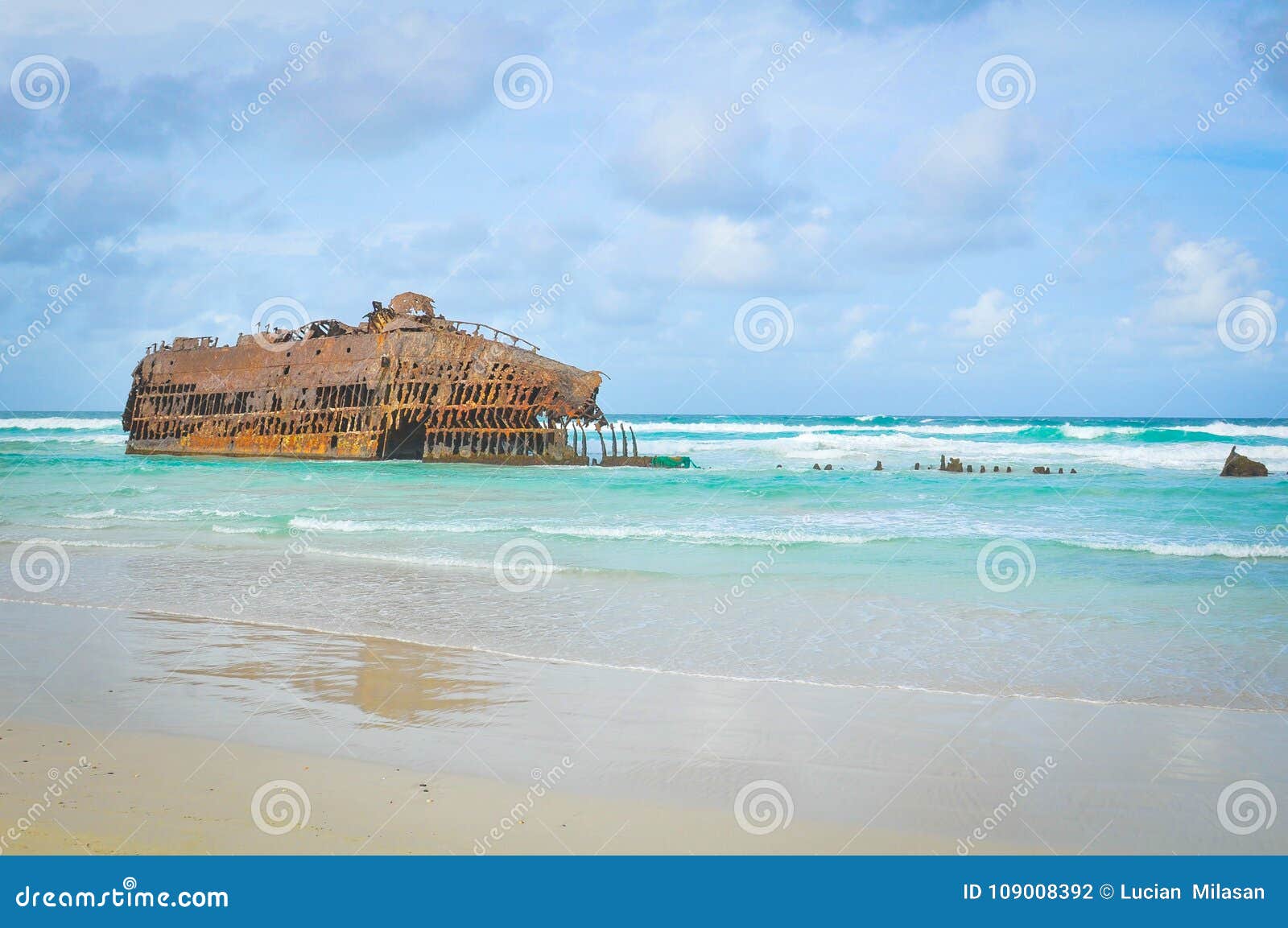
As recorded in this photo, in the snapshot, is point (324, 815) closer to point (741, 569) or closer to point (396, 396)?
point (741, 569)

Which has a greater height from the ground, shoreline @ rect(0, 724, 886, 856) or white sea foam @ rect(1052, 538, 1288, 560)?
white sea foam @ rect(1052, 538, 1288, 560)

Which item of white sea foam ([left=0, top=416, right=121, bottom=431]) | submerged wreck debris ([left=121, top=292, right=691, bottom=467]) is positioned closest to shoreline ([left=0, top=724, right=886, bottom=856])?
submerged wreck debris ([left=121, top=292, right=691, bottom=467])

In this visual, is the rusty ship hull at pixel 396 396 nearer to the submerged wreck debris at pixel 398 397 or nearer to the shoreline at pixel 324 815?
the submerged wreck debris at pixel 398 397

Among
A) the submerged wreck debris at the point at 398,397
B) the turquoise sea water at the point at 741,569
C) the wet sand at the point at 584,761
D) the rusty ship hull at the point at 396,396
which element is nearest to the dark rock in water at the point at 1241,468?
the turquoise sea water at the point at 741,569

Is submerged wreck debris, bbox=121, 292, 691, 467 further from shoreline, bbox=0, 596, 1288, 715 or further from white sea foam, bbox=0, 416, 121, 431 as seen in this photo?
white sea foam, bbox=0, 416, 121, 431

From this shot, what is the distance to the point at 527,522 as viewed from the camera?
14.6 meters

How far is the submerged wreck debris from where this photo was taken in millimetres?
26672

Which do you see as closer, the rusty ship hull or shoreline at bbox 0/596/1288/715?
shoreline at bbox 0/596/1288/715

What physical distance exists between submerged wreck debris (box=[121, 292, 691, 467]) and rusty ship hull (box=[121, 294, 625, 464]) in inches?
1.3

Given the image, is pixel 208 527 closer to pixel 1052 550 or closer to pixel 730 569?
pixel 730 569

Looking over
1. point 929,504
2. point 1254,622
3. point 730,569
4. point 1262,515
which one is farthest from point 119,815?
point 1262,515

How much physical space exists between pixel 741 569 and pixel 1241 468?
20.6 metres

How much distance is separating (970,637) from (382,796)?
5062mm

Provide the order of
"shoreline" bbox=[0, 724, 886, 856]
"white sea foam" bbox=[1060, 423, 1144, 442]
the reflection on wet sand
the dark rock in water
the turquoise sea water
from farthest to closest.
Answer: "white sea foam" bbox=[1060, 423, 1144, 442]
the dark rock in water
the turquoise sea water
the reflection on wet sand
"shoreline" bbox=[0, 724, 886, 856]
